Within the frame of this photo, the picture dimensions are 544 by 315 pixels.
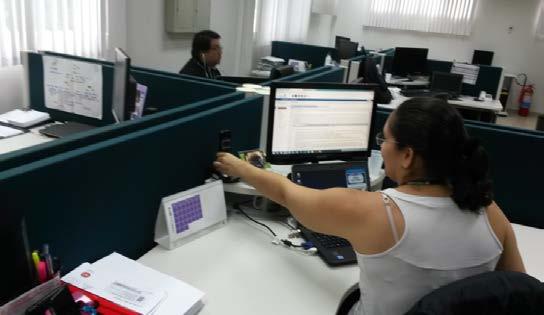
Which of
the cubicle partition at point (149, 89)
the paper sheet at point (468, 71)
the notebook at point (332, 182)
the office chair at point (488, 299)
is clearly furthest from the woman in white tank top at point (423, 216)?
the paper sheet at point (468, 71)

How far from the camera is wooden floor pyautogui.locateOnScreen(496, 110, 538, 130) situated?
720 centimetres

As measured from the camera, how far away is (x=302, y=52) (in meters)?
6.21

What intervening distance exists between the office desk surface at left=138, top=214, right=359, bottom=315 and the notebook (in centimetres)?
3

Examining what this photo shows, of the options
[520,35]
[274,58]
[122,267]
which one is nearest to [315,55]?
[274,58]

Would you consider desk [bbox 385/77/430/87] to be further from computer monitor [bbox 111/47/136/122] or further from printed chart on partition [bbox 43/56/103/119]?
computer monitor [bbox 111/47/136/122]

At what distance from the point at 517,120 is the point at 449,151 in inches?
295

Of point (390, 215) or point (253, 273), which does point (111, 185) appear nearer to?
point (253, 273)

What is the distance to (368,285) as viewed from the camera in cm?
110

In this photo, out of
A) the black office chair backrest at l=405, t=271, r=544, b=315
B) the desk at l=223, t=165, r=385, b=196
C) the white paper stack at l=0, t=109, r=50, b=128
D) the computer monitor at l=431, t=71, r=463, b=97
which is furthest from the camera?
the computer monitor at l=431, t=71, r=463, b=97

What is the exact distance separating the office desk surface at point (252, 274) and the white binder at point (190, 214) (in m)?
0.03

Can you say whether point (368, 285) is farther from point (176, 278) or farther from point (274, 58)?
point (274, 58)

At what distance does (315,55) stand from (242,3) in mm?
1224

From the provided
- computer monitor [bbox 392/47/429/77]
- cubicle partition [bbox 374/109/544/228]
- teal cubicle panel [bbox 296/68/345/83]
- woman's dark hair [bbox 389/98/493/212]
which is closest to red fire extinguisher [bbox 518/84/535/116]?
computer monitor [bbox 392/47/429/77]

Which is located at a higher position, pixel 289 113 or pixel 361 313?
pixel 289 113
